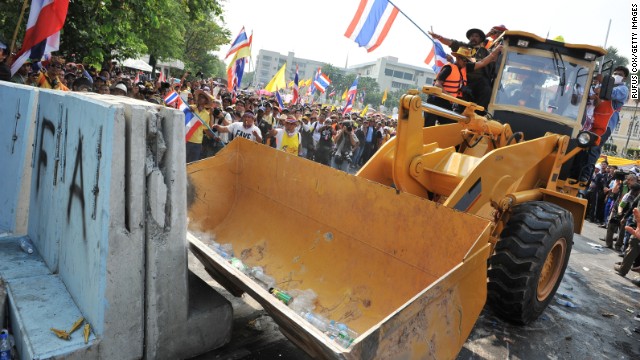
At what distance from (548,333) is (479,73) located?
354 centimetres

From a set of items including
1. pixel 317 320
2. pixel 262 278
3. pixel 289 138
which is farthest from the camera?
pixel 289 138

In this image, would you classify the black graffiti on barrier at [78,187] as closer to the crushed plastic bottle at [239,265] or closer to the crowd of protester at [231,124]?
the crushed plastic bottle at [239,265]

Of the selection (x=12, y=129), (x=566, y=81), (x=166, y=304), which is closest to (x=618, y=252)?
(x=566, y=81)

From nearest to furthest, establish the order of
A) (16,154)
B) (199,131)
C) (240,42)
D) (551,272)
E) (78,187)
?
(78,187), (16,154), (551,272), (199,131), (240,42)

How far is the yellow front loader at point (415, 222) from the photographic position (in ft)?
9.11

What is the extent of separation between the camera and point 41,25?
5801 millimetres

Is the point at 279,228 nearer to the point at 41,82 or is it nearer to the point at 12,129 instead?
the point at 12,129

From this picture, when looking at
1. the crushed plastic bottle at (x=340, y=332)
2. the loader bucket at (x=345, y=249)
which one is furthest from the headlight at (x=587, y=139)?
the crushed plastic bottle at (x=340, y=332)

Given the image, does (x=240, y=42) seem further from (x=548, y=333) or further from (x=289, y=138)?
(x=548, y=333)

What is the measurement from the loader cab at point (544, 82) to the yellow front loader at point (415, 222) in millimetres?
19

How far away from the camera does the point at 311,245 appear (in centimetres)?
425

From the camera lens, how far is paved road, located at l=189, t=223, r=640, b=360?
3.54 meters

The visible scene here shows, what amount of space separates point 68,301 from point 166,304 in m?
0.71

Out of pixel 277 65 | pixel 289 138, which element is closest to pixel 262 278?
pixel 289 138
